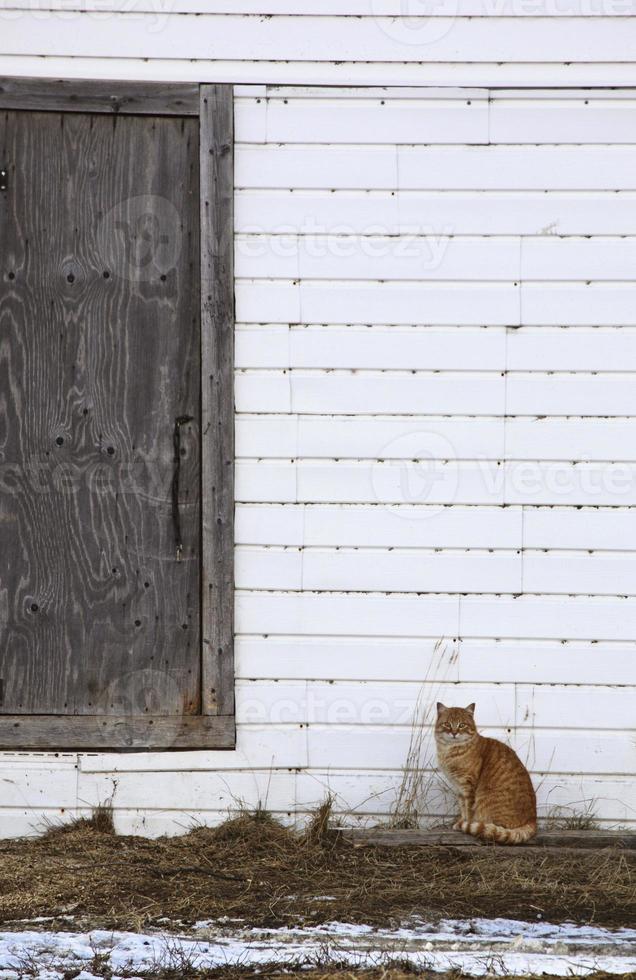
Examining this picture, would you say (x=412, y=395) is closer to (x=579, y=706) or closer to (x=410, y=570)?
(x=410, y=570)

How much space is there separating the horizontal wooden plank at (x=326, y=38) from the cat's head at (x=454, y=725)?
9.07 ft

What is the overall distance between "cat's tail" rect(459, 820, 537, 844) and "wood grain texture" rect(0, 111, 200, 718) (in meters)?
1.29

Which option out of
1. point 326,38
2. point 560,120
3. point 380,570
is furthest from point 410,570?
point 326,38

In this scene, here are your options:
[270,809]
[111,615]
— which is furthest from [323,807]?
[111,615]

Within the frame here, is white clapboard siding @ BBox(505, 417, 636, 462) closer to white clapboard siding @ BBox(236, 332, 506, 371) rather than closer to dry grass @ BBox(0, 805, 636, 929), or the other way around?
white clapboard siding @ BBox(236, 332, 506, 371)

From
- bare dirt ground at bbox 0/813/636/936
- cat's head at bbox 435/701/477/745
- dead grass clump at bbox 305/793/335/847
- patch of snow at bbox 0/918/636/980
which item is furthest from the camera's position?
dead grass clump at bbox 305/793/335/847

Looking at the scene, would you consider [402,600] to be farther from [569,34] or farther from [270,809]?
[569,34]

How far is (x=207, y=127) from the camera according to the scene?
14.1ft

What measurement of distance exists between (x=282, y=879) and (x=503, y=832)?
3.03 ft

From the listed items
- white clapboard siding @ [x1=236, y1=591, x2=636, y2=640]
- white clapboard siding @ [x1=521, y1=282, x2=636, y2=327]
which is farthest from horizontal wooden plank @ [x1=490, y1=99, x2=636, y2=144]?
white clapboard siding @ [x1=236, y1=591, x2=636, y2=640]

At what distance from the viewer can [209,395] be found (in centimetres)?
Answer: 432

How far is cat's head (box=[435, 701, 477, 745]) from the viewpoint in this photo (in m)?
4.03

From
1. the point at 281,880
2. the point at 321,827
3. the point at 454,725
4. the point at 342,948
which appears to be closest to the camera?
the point at 342,948

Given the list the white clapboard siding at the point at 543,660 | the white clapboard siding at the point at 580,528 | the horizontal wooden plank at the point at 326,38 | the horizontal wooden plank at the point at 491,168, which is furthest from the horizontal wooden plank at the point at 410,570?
the horizontal wooden plank at the point at 326,38
